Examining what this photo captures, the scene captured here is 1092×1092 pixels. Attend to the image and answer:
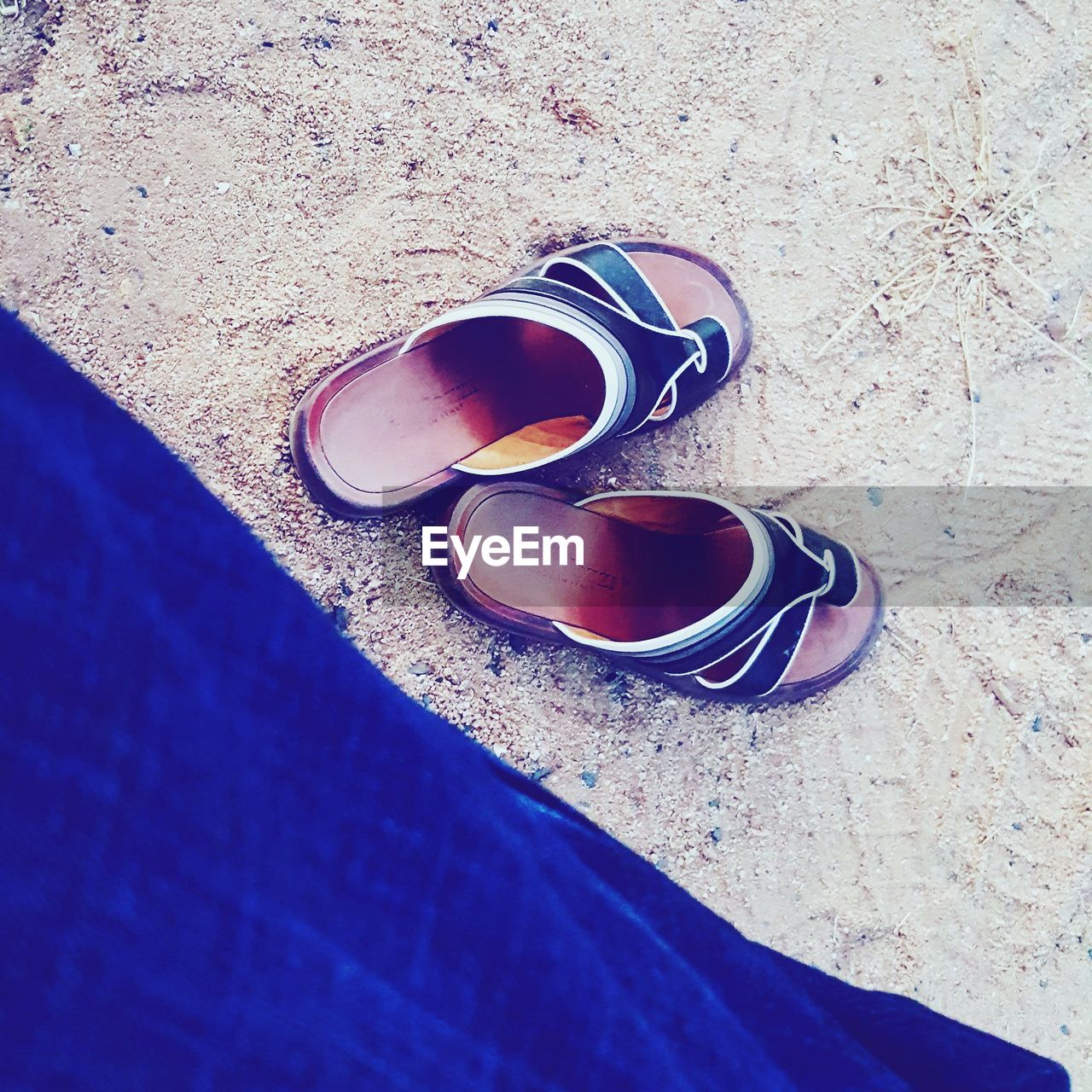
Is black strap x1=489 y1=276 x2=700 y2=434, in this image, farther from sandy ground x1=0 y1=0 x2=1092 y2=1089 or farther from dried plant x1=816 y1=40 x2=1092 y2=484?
dried plant x1=816 y1=40 x2=1092 y2=484

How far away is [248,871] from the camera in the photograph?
2.04 ft

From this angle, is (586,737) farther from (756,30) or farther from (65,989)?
(756,30)

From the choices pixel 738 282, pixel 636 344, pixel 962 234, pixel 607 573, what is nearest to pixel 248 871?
pixel 607 573

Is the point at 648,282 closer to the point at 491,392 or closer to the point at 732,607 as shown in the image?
the point at 491,392

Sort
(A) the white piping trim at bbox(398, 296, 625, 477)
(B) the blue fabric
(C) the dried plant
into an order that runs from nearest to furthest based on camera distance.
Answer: (B) the blue fabric → (A) the white piping trim at bbox(398, 296, 625, 477) → (C) the dried plant

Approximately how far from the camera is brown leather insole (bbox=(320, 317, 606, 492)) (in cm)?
96

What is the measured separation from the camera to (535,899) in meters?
0.73

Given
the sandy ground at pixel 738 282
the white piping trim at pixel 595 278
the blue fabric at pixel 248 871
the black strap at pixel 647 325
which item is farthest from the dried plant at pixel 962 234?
the blue fabric at pixel 248 871

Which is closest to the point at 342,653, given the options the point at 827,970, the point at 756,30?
the point at 827,970

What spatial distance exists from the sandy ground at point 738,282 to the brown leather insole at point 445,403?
7 centimetres

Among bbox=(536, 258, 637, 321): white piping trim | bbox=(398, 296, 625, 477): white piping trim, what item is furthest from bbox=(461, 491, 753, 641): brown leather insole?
bbox=(536, 258, 637, 321): white piping trim

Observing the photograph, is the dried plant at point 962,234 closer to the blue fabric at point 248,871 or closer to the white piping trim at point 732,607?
the white piping trim at point 732,607

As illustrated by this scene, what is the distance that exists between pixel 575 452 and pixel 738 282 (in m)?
0.29

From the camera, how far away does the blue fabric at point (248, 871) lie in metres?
0.57
